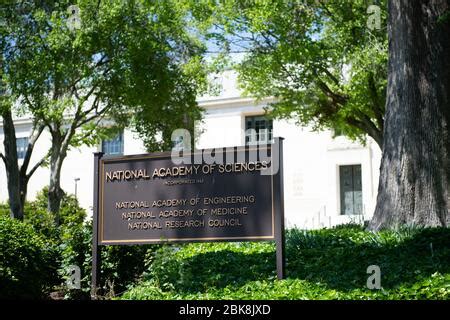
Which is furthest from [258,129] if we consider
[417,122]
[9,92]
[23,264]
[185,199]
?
[23,264]

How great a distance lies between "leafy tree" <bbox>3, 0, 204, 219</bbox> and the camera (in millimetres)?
18703

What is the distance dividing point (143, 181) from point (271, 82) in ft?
46.4

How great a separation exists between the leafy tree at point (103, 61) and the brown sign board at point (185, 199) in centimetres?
926

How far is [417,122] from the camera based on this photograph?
11133 mm

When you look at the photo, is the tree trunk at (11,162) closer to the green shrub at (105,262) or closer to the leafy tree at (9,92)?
the leafy tree at (9,92)

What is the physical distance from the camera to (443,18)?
10.8 meters

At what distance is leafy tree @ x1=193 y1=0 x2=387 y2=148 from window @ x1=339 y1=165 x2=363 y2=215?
394 inches

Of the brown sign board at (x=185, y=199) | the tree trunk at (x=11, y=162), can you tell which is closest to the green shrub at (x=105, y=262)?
the brown sign board at (x=185, y=199)

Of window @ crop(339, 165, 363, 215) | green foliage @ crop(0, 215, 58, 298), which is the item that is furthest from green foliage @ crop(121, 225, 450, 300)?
window @ crop(339, 165, 363, 215)

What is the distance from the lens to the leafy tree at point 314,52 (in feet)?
68.0

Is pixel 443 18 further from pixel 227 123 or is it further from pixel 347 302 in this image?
pixel 227 123

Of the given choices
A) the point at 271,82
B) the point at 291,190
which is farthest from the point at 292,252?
the point at 291,190

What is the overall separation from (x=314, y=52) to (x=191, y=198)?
12.3m

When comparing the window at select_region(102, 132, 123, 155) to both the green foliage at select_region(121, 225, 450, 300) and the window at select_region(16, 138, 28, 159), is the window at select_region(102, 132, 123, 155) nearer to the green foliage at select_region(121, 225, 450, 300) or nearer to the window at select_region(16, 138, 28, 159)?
the window at select_region(16, 138, 28, 159)
